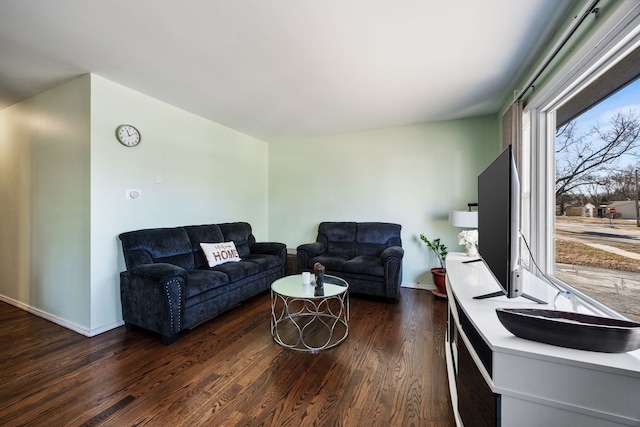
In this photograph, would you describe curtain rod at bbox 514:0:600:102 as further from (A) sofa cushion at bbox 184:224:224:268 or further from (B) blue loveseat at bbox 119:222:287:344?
(A) sofa cushion at bbox 184:224:224:268

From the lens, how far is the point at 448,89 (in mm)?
2691

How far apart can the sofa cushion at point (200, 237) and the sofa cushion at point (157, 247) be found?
0.22ft

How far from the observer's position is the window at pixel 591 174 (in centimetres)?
128

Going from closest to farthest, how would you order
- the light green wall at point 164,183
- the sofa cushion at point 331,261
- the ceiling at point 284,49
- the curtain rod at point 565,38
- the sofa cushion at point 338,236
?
1. the curtain rod at point 565,38
2. the ceiling at point 284,49
3. the light green wall at point 164,183
4. the sofa cushion at point 331,261
5. the sofa cushion at point 338,236

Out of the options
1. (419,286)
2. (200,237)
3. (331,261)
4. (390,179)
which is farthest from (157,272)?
(419,286)

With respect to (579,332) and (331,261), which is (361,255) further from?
(579,332)

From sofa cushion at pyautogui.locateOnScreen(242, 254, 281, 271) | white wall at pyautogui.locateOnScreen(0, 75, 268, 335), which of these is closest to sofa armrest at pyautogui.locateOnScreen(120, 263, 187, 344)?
white wall at pyautogui.locateOnScreen(0, 75, 268, 335)

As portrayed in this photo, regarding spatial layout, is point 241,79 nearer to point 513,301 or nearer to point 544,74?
point 544,74

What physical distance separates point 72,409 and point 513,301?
8.29ft

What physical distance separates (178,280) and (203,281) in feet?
0.86

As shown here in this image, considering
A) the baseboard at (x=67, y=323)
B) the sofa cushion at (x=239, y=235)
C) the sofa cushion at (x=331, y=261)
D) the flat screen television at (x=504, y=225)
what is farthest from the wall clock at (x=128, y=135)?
the flat screen television at (x=504, y=225)

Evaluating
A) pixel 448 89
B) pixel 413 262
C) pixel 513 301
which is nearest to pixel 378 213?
pixel 413 262

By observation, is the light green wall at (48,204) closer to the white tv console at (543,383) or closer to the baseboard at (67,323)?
the baseboard at (67,323)

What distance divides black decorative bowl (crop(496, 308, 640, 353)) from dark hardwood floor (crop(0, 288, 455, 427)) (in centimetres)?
91
